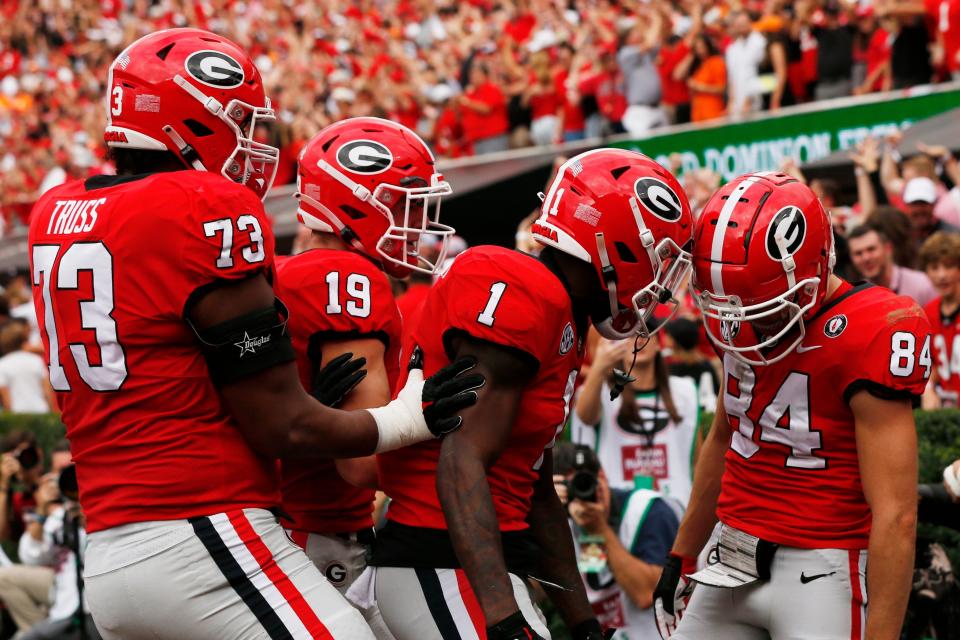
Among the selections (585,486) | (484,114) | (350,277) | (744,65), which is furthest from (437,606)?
(484,114)

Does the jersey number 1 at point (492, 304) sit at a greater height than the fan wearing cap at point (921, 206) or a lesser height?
greater

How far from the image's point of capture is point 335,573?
3.76 m

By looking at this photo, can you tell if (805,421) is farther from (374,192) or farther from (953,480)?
(374,192)

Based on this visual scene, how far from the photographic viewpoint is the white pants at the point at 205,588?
2.87 m

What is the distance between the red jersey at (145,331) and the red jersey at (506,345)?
45 cm

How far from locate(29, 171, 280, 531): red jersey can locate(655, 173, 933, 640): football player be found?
4.40 ft

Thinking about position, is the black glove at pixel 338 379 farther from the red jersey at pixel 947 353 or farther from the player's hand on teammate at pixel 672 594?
the red jersey at pixel 947 353

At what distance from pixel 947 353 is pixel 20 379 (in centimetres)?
724

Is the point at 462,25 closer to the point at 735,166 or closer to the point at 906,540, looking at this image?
the point at 735,166

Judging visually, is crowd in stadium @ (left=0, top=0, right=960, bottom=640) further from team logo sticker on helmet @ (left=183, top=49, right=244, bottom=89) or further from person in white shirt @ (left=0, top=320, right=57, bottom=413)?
team logo sticker on helmet @ (left=183, top=49, right=244, bottom=89)

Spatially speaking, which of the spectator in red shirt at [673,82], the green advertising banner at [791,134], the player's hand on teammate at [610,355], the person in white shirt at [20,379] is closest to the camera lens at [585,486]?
the player's hand on teammate at [610,355]

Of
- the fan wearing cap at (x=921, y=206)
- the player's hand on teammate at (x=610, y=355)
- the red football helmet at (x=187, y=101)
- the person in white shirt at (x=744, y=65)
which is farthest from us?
the person in white shirt at (x=744, y=65)

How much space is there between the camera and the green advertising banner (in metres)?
9.97

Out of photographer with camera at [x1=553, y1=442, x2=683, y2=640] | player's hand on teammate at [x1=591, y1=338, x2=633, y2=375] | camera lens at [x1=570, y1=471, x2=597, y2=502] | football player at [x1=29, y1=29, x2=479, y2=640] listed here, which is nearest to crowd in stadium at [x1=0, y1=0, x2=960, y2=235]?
player's hand on teammate at [x1=591, y1=338, x2=633, y2=375]
